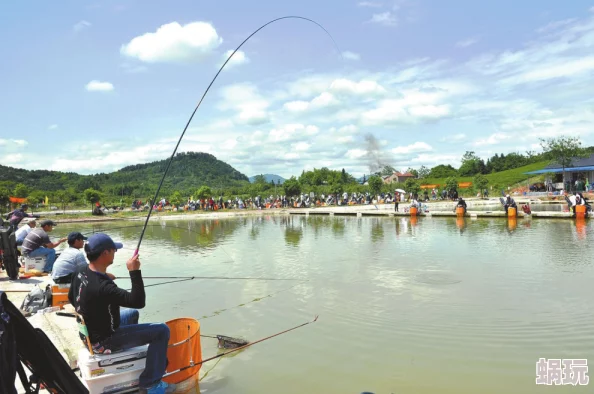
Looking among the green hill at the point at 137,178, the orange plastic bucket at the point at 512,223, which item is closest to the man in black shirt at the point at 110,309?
the orange plastic bucket at the point at 512,223


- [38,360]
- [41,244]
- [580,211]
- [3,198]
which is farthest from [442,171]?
[38,360]

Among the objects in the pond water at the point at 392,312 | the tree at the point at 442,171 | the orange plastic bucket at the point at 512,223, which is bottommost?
the pond water at the point at 392,312

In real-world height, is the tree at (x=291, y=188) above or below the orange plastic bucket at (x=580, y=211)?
above

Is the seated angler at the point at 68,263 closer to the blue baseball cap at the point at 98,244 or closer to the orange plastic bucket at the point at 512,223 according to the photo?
the blue baseball cap at the point at 98,244

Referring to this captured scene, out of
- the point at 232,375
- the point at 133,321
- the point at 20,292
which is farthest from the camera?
the point at 20,292

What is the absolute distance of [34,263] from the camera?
32.8 feet

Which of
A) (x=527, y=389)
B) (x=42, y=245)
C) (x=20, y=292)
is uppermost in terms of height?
(x=42, y=245)

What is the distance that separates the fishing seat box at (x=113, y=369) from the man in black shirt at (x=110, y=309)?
2.5 inches

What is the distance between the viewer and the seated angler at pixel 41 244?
9.43 metres

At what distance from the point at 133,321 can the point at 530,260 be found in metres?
10.9

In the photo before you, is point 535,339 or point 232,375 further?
point 535,339

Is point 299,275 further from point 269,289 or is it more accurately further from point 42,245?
point 42,245

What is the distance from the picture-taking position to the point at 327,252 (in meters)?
15.0

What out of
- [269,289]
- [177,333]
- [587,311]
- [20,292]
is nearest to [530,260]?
[587,311]
